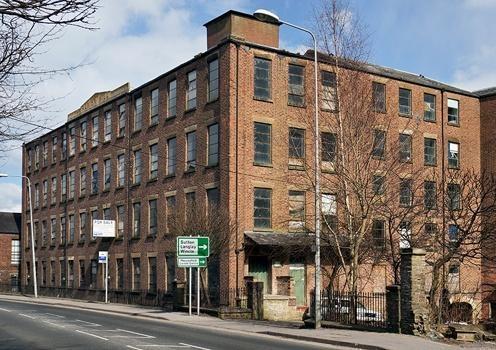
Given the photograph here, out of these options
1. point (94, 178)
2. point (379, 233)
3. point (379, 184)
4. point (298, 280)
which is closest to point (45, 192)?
point (94, 178)

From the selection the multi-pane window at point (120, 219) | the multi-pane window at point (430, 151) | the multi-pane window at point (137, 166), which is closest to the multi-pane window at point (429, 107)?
the multi-pane window at point (430, 151)

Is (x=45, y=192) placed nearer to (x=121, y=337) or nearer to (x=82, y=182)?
(x=82, y=182)

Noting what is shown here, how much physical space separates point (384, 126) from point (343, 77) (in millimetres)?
3436

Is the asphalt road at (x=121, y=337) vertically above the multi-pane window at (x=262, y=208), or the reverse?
the multi-pane window at (x=262, y=208)

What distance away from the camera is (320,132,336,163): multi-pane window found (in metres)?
30.6

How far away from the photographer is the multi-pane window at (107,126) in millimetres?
48763

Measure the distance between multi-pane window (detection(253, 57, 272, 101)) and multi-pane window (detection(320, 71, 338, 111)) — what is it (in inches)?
163

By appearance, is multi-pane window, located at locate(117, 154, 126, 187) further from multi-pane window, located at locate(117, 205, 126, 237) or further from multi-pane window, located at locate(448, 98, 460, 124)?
multi-pane window, located at locate(448, 98, 460, 124)

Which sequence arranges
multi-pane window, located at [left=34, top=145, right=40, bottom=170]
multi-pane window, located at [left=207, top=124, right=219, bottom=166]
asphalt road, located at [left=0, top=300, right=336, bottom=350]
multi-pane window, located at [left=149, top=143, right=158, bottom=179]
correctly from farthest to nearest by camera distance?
multi-pane window, located at [left=34, top=145, right=40, bottom=170] < multi-pane window, located at [left=149, top=143, right=158, bottom=179] < multi-pane window, located at [left=207, top=124, right=219, bottom=166] < asphalt road, located at [left=0, top=300, right=336, bottom=350]

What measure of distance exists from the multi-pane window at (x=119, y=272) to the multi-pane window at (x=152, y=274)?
410 cm

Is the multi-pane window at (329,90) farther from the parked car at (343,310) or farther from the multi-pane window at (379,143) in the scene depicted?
the parked car at (343,310)

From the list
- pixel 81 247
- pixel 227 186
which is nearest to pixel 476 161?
pixel 227 186

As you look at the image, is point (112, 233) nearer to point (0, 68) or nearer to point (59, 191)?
point (59, 191)

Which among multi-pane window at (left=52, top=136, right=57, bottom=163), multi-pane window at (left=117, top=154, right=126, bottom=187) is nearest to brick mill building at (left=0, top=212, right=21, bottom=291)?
multi-pane window at (left=52, top=136, right=57, bottom=163)
